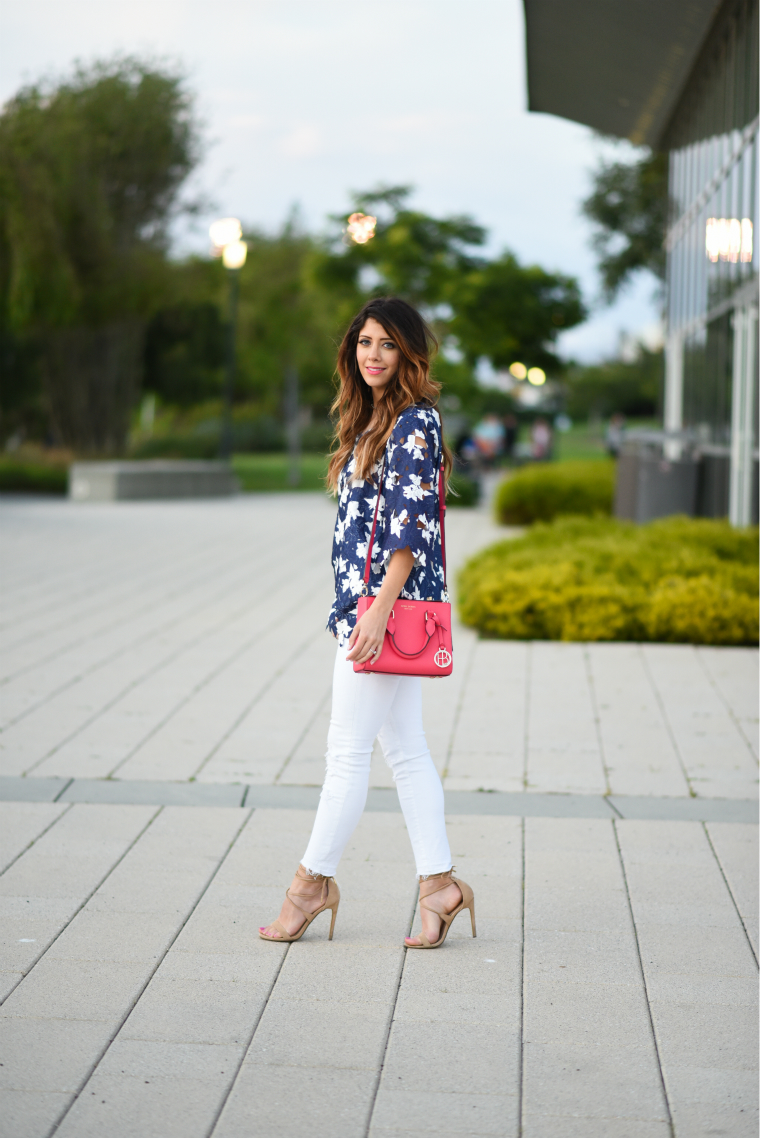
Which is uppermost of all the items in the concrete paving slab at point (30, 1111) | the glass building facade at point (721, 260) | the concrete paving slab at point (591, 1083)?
the glass building facade at point (721, 260)

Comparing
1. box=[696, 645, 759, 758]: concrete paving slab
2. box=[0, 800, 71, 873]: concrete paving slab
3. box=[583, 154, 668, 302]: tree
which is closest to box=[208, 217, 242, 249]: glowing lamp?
box=[583, 154, 668, 302]: tree

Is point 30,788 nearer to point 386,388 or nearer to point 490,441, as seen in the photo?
point 386,388

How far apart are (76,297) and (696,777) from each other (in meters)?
23.7

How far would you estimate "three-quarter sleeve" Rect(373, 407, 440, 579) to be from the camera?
3217mm

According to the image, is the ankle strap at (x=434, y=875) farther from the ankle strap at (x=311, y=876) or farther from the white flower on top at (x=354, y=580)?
the white flower on top at (x=354, y=580)

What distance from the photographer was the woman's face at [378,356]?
133 inches

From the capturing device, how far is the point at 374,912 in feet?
12.5

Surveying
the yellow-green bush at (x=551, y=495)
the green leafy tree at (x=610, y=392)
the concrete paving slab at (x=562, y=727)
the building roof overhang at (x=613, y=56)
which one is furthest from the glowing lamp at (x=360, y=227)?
the green leafy tree at (x=610, y=392)

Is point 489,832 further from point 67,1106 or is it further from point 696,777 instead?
point 67,1106

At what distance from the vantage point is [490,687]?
7.20 m

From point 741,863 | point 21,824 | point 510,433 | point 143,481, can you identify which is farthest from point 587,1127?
point 510,433

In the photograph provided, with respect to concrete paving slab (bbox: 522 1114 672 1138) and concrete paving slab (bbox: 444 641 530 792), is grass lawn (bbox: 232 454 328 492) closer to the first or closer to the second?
concrete paving slab (bbox: 444 641 530 792)

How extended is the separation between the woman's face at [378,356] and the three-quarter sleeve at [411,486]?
0.15 metres

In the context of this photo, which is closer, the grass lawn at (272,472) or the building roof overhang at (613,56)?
the building roof overhang at (613,56)
